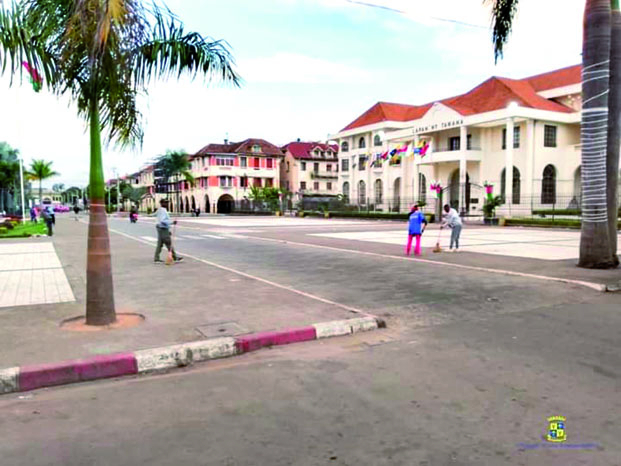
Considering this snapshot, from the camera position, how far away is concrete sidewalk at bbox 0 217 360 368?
5461mm

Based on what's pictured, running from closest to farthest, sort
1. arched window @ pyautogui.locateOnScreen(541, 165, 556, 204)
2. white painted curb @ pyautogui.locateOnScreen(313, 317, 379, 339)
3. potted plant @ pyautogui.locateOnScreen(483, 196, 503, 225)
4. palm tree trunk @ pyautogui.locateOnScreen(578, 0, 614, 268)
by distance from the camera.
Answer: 1. white painted curb @ pyautogui.locateOnScreen(313, 317, 379, 339)
2. palm tree trunk @ pyautogui.locateOnScreen(578, 0, 614, 268)
3. potted plant @ pyautogui.locateOnScreen(483, 196, 503, 225)
4. arched window @ pyautogui.locateOnScreen(541, 165, 556, 204)

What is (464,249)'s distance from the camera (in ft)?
54.5

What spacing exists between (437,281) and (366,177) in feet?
176

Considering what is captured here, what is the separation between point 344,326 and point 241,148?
239 ft

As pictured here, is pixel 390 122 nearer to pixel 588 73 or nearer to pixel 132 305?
pixel 588 73

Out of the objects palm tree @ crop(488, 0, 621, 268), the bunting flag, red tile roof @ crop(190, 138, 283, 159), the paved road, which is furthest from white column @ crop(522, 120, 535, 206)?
red tile roof @ crop(190, 138, 283, 159)

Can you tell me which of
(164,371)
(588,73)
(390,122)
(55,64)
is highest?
(390,122)

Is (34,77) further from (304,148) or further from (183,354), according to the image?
(304,148)

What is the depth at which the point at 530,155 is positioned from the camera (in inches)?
1649

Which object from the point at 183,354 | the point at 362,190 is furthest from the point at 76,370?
the point at 362,190

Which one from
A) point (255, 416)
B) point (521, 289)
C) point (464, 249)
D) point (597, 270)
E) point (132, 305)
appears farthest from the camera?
point (464, 249)

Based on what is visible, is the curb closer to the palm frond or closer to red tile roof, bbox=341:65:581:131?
the palm frond

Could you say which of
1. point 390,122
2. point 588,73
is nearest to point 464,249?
point 588,73

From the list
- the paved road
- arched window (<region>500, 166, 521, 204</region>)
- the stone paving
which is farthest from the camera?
arched window (<region>500, 166, 521, 204</region>)
